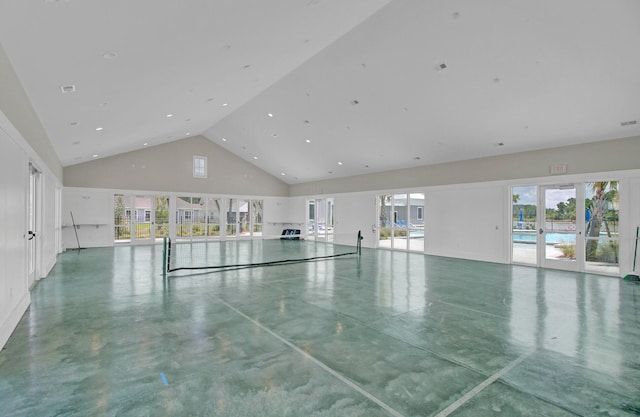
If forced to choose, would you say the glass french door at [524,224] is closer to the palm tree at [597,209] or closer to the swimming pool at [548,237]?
the swimming pool at [548,237]

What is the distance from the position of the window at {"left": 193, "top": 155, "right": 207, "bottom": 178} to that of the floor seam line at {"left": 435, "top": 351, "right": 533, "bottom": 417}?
1411cm

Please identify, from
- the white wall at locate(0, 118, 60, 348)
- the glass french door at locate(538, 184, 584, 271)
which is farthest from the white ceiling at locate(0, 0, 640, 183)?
the glass french door at locate(538, 184, 584, 271)

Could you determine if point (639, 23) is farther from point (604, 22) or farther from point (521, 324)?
point (521, 324)

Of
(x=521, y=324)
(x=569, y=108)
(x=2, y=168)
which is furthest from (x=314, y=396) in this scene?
(x=569, y=108)

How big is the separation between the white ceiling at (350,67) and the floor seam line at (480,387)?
4.07 m

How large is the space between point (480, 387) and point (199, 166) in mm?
14372

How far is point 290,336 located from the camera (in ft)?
11.9

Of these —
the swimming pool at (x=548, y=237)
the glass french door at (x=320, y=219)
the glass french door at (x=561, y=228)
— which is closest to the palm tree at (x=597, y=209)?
the glass french door at (x=561, y=228)

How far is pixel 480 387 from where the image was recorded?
2604mm

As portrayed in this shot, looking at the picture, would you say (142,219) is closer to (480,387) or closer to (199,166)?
(199,166)

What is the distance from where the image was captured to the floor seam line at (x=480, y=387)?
230 centimetres

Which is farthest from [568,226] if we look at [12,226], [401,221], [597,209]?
[12,226]

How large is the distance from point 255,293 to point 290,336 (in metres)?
2.04

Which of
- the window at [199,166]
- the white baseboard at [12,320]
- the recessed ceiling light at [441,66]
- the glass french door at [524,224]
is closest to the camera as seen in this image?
the white baseboard at [12,320]
